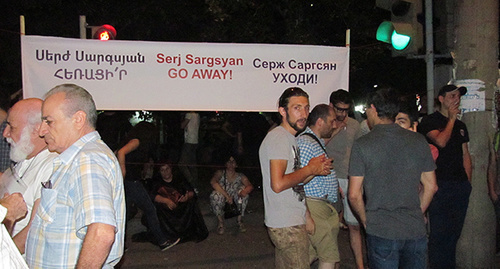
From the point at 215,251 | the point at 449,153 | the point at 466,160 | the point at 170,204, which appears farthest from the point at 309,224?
the point at 170,204

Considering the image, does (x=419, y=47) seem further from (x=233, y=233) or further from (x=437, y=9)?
(x=233, y=233)

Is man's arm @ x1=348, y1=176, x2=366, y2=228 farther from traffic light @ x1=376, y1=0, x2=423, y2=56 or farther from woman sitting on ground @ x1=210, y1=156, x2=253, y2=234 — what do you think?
woman sitting on ground @ x1=210, y1=156, x2=253, y2=234

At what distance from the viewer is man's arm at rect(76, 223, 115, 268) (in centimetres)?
249

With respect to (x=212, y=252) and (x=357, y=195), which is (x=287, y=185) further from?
(x=212, y=252)

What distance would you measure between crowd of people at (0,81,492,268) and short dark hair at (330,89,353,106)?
0.05 ft

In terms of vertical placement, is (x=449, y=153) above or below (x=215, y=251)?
above

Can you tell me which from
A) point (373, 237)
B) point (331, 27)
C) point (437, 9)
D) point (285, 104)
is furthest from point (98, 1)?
point (373, 237)

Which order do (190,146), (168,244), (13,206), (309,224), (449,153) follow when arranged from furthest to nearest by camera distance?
1. (190,146)
2. (168,244)
3. (449,153)
4. (309,224)
5. (13,206)

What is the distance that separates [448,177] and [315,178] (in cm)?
153

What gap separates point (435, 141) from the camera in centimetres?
534

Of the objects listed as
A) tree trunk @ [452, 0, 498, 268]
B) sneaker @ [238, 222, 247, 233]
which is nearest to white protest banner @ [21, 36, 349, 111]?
tree trunk @ [452, 0, 498, 268]

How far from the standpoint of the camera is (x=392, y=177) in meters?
3.94

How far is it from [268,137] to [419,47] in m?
2.99

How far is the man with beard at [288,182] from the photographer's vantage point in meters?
4.23
